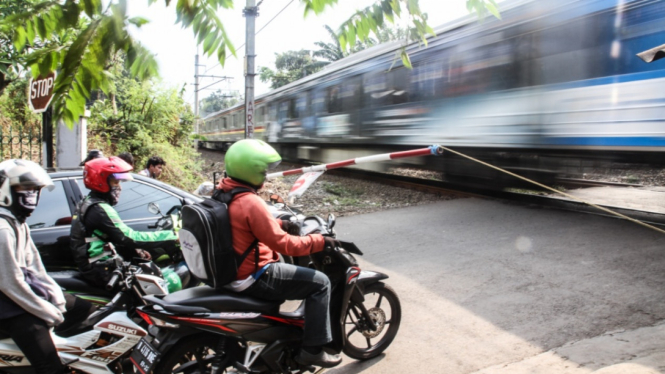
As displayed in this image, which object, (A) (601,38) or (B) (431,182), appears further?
(B) (431,182)

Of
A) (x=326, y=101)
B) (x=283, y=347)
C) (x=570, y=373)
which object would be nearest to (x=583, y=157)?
(x=570, y=373)

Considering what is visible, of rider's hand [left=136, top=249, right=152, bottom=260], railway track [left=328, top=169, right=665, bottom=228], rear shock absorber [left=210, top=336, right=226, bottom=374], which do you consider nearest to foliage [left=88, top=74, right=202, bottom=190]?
railway track [left=328, top=169, right=665, bottom=228]

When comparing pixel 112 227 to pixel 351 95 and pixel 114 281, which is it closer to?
pixel 114 281

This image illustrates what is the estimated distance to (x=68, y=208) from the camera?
4555 millimetres

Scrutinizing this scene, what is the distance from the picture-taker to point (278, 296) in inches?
125

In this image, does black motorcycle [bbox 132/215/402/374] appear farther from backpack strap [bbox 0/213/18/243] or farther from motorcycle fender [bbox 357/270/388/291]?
backpack strap [bbox 0/213/18/243]

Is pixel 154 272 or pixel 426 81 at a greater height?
pixel 426 81

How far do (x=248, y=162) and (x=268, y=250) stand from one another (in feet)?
1.92

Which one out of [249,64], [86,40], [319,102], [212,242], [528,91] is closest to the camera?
[86,40]

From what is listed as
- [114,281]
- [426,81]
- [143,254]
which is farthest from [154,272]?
[426,81]

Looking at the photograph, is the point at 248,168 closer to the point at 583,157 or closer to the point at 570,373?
the point at 570,373

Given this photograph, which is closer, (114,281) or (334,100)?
(114,281)

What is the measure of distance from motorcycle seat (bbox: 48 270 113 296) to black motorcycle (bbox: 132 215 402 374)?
1.19m

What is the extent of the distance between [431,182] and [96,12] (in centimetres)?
1094
